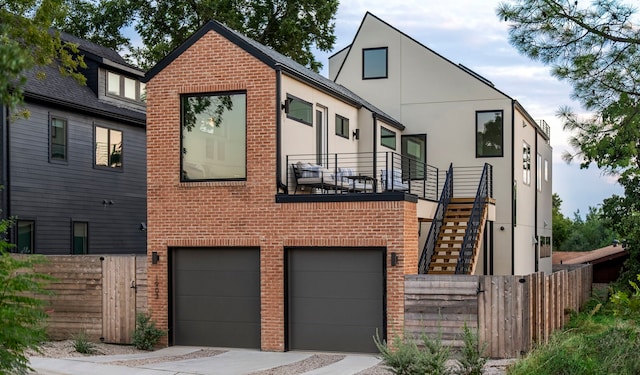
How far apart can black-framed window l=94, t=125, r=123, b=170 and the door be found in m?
9.45

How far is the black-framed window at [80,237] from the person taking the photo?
25983mm

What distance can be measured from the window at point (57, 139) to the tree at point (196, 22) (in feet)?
42.1

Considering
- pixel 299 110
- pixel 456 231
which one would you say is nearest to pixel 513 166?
pixel 456 231

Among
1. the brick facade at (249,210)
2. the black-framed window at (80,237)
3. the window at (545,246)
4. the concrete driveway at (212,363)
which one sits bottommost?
the concrete driveway at (212,363)

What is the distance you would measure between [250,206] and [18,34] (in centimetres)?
602

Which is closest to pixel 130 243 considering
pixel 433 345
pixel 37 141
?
pixel 37 141

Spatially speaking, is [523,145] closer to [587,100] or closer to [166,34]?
[587,100]

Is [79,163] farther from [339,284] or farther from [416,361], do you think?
[416,361]

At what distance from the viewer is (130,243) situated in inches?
1137

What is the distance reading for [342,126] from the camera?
73.2 feet

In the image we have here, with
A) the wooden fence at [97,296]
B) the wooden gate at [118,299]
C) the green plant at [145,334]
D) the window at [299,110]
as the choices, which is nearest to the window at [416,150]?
the window at [299,110]

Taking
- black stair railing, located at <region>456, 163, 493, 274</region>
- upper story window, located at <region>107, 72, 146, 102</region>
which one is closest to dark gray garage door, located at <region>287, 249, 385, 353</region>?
black stair railing, located at <region>456, 163, 493, 274</region>

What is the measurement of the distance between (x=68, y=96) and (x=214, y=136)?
917 cm

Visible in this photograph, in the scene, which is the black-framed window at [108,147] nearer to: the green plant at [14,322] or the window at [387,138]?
the window at [387,138]
